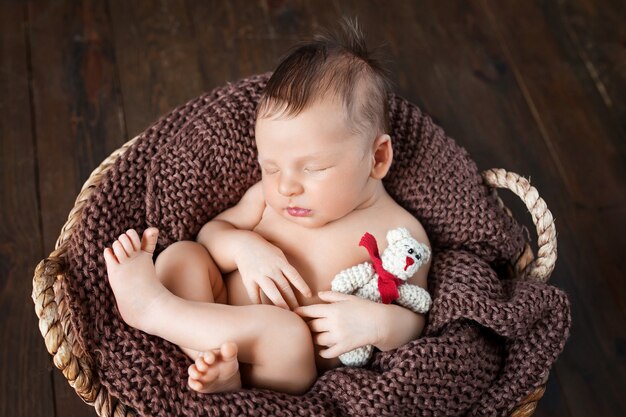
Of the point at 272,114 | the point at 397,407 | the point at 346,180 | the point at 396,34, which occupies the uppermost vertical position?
the point at 396,34

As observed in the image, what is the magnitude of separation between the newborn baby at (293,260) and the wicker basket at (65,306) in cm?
9

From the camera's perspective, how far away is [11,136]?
1.62 m

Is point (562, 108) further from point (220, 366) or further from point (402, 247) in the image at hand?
point (220, 366)

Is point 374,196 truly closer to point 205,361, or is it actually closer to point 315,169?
point 315,169

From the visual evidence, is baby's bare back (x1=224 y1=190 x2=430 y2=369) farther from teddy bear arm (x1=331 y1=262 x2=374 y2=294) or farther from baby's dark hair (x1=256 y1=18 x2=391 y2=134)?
baby's dark hair (x1=256 y1=18 x2=391 y2=134)

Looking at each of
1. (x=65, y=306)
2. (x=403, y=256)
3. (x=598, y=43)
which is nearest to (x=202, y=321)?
(x=65, y=306)

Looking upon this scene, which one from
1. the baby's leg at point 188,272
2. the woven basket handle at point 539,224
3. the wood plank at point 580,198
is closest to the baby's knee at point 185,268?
the baby's leg at point 188,272

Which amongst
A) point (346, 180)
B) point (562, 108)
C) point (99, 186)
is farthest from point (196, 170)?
point (562, 108)

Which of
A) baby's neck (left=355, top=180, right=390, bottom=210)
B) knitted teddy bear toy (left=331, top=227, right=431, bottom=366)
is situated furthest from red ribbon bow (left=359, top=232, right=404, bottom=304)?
baby's neck (left=355, top=180, right=390, bottom=210)

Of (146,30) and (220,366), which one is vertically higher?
(146,30)

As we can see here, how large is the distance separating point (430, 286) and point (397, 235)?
139 mm

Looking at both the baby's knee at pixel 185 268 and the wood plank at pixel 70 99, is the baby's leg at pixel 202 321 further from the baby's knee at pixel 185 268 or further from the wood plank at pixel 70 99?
the wood plank at pixel 70 99

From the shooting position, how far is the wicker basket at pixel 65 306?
988mm

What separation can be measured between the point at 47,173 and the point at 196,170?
1.59 feet
